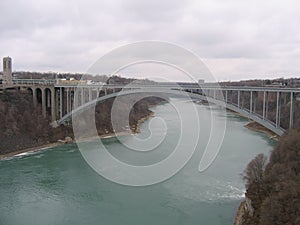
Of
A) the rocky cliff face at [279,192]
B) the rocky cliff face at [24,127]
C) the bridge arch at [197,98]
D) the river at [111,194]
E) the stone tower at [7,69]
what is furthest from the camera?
the stone tower at [7,69]

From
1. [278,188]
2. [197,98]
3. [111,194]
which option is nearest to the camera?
[278,188]

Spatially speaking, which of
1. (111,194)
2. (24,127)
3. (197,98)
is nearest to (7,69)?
(24,127)

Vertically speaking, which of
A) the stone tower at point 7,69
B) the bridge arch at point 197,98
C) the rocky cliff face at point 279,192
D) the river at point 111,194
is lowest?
the river at point 111,194

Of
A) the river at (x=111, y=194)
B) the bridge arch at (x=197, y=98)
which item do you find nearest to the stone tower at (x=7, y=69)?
the bridge arch at (x=197, y=98)

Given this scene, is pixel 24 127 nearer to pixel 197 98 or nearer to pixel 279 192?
pixel 197 98

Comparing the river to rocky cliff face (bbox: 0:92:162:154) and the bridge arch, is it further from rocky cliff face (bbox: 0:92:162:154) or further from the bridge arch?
the bridge arch

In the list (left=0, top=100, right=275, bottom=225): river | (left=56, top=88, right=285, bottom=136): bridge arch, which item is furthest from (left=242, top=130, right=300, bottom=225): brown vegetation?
(left=56, top=88, right=285, bottom=136): bridge arch

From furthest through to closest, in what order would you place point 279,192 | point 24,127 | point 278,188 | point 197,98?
point 24,127 → point 197,98 → point 278,188 → point 279,192

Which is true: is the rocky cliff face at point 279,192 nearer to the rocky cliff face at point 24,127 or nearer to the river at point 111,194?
the river at point 111,194

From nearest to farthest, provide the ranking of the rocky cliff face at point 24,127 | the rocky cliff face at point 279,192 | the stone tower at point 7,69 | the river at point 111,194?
the rocky cliff face at point 279,192, the river at point 111,194, the rocky cliff face at point 24,127, the stone tower at point 7,69
